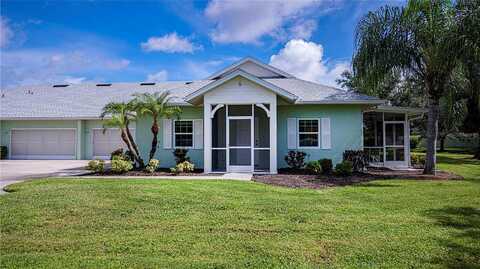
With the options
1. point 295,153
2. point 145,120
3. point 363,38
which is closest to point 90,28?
point 145,120

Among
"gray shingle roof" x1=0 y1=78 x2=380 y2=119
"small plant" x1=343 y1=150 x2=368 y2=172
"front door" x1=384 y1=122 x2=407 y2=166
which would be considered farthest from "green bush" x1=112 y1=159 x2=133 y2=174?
"front door" x1=384 y1=122 x2=407 y2=166

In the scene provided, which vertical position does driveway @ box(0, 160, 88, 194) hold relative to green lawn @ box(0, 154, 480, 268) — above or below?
above

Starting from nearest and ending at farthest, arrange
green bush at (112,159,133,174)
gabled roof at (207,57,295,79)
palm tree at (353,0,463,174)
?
palm tree at (353,0,463,174), green bush at (112,159,133,174), gabled roof at (207,57,295,79)

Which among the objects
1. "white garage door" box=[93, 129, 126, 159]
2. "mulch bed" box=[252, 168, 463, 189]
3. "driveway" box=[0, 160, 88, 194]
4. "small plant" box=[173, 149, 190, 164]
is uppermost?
"white garage door" box=[93, 129, 126, 159]

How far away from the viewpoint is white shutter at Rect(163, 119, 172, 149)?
17906 millimetres

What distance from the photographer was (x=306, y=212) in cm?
800

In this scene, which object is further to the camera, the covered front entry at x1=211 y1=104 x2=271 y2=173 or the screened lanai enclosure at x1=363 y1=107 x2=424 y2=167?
the screened lanai enclosure at x1=363 y1=107 x2=424 y2=167

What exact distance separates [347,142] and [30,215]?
14.0m

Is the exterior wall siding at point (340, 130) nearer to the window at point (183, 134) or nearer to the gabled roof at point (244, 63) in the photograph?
the window at point (183, 134)

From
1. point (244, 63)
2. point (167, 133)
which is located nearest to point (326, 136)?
point (244, 63)

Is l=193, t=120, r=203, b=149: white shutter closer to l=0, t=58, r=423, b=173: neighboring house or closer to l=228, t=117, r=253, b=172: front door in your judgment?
l=0, t=58, r=423, b=173: neighboring house

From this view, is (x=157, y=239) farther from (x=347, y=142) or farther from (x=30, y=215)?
(x=347, y=142)

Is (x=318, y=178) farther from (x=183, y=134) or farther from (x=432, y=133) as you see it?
(x=183, y=134)

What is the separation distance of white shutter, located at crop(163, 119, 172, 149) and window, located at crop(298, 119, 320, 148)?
6.79 metres
